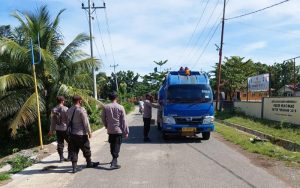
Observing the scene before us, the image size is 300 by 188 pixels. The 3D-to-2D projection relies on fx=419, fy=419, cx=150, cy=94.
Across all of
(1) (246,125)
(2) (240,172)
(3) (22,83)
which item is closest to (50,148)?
(3) (22,83)

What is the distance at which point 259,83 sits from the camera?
1185 inches

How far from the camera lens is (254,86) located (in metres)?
31.4

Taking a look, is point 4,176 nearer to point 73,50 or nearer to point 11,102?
point 11,102

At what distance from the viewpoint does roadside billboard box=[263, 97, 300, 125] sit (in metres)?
20.9

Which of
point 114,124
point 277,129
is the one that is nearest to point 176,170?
point 114,124

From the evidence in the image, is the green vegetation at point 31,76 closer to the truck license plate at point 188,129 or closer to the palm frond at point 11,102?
the palm frond at point 11,102

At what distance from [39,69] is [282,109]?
12977 mm

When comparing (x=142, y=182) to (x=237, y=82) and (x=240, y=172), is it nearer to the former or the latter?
(x=240, y=172)

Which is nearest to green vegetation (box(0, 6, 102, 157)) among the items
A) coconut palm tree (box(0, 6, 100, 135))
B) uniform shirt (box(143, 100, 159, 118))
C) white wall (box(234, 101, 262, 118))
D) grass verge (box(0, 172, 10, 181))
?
coconut palm tree (box(0, 6, 100, 135))

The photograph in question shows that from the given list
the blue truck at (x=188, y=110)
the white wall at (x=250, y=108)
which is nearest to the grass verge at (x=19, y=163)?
the blue truck at (x=188, y=110)

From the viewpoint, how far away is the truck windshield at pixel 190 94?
51.6 ft

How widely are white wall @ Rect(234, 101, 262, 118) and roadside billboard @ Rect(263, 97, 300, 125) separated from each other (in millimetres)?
1454

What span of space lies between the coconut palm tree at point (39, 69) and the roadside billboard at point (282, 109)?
9996 mm

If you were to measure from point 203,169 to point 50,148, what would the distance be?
20.3ft
